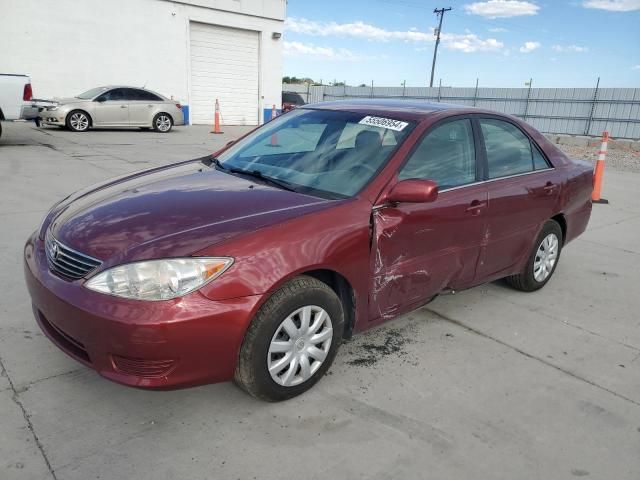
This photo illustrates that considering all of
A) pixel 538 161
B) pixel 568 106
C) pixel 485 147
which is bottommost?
pixel 538 161

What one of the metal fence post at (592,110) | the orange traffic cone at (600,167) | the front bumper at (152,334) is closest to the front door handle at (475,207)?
the front bumper at (152,334)

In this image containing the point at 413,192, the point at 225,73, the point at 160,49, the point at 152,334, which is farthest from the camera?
the point at 225,73

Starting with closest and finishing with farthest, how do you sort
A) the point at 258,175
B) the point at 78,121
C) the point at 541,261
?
1. the point at 258,175
2. the point at 541,261
3. the point at 78,121

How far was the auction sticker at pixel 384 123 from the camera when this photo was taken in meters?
3.30

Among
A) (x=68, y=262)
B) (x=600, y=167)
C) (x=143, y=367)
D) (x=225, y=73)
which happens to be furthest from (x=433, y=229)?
(x=225, y=73)

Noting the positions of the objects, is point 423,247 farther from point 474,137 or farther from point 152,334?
point 152,334

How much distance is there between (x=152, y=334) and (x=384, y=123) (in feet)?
6.58

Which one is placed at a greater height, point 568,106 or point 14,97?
point 568,106

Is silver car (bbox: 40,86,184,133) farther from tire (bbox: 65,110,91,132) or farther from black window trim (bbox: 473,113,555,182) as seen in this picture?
black window trim (bbox: 473,113,555,182)

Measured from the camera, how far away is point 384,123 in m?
3.36

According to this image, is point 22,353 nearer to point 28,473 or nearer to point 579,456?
point 28,473

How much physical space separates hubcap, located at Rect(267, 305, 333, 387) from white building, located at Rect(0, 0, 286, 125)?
18292mm

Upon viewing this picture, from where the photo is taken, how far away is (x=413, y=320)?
12.6ft

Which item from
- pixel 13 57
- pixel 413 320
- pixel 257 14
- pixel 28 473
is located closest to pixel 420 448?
pixel 413 320
